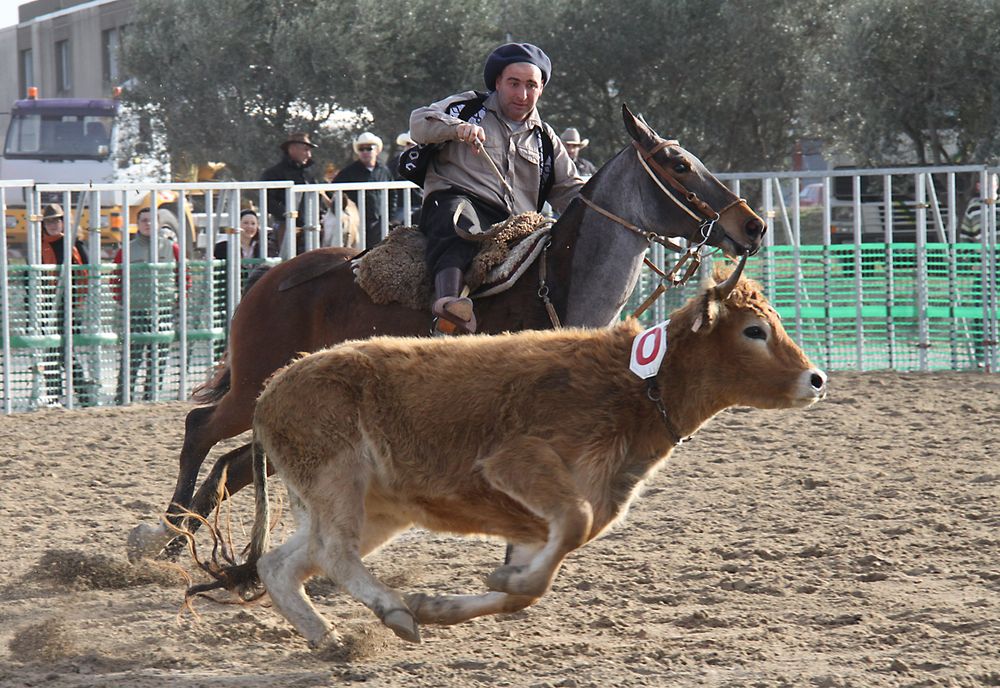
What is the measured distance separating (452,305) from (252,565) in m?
1.67

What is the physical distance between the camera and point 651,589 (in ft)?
19.4

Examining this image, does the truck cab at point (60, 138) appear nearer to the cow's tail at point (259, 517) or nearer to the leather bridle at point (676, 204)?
the leather bridle at point (676, 204)

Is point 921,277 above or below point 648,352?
above

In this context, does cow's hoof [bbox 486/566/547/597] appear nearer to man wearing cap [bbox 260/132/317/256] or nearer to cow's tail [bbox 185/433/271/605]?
cow's tail [bbox 185/433/271/605]

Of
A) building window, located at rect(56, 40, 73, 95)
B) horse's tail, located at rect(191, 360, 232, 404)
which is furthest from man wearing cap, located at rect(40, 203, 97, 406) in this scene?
building window, located at rect(56, 40, 73, 95)

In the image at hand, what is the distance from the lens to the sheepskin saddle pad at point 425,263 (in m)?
6.65

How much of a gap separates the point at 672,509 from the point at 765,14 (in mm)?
19277

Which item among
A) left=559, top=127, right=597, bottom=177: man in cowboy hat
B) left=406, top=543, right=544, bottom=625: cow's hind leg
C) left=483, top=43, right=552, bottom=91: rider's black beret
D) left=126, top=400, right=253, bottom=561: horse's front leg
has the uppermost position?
left=559, top=127, right=597, bottom=177: man in cowboy hat

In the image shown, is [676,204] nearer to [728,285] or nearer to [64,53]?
[728,285]

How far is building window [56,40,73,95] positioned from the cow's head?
43.6m

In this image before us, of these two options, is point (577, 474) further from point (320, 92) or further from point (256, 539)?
point (320, 92)

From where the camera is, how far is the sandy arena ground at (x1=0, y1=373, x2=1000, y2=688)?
4.80m

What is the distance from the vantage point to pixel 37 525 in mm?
7324

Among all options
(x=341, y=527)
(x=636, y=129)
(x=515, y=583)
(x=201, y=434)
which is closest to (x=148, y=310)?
(x=201, y=434)
